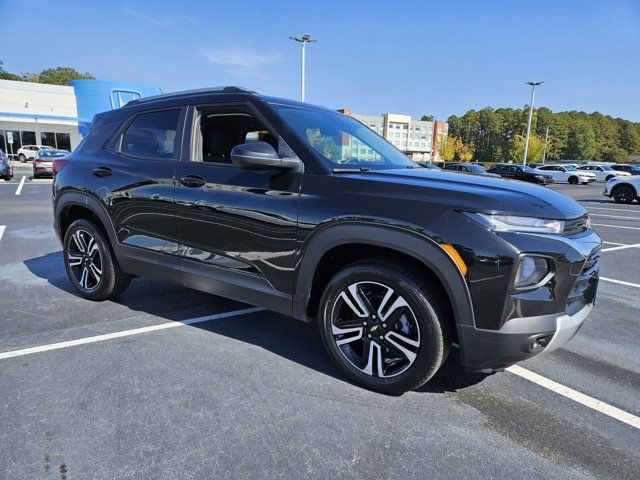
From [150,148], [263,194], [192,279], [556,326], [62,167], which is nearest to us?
[556,326]

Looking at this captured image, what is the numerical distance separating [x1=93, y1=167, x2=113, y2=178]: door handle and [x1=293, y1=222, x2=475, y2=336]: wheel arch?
2.18 metres

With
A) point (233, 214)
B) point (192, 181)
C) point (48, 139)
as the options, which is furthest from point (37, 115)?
point (233, 214)

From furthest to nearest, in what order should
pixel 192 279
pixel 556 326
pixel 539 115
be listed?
pixel 539 115 → pixel 192 279 → pixel 556 326

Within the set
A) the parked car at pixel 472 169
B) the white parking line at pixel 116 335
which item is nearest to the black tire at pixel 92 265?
the white parking line at pixel 116 335

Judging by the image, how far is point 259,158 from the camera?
2.71 metres

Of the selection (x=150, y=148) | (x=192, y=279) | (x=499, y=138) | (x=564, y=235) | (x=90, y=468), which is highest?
(x=499, y=138)

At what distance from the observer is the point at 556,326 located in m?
2.29

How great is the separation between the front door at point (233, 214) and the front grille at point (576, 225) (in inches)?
61.3

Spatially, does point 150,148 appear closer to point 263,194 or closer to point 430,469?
point 263,194

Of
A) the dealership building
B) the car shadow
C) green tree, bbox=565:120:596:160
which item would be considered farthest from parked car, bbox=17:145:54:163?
green tree, bbox=565:120:596:160

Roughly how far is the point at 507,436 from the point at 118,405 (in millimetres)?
2152

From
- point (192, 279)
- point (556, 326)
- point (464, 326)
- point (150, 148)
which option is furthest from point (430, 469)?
point (150, 148)

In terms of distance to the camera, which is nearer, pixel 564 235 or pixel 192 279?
pixel 564 235

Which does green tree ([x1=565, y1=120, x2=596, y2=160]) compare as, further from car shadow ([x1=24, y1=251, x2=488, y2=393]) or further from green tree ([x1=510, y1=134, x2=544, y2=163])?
car shadow ([x1=24, y1=251, x2=488, y2=393])
